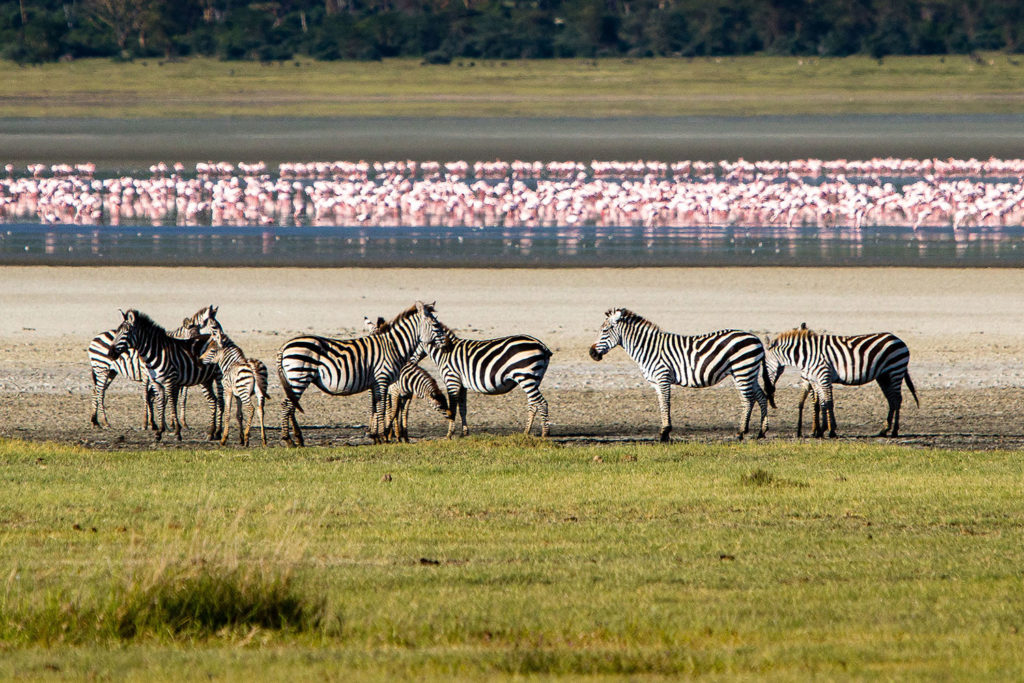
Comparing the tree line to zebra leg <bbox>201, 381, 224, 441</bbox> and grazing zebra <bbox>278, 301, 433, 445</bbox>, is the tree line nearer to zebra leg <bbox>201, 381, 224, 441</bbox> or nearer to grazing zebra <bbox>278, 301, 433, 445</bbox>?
zebra leg <bbox>201, 381, 224, 441</bbox>

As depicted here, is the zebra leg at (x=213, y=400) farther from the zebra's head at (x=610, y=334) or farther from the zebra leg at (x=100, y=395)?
the zebra's head at (x=610, y=334)

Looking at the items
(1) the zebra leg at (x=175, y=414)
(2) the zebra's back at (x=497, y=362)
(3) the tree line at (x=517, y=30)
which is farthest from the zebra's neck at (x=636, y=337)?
(3) the tree line at (x=517, y=30)

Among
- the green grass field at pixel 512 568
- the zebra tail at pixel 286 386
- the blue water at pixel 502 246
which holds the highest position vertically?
the blue water at pixel 502 246

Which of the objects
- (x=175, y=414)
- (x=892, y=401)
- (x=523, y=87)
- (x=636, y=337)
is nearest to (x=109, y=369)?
(x=175, y=414)

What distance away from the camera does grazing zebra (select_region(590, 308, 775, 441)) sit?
56.9ft

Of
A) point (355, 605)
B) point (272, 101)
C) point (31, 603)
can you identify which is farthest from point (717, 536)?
point (272, 101)

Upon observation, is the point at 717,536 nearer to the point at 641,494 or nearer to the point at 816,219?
the point at 641,494

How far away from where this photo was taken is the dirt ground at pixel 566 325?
60.8ft

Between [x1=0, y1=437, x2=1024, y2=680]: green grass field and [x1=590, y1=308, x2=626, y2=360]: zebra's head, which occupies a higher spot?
[x1=590, y1=308, x2=626, y2=360]: zebra's head

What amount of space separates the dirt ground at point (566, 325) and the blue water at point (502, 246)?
1618mm

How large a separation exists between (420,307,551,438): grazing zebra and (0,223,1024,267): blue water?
14912 mm

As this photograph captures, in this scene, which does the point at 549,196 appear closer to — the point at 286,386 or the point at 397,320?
the point at 397,320

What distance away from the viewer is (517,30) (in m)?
119

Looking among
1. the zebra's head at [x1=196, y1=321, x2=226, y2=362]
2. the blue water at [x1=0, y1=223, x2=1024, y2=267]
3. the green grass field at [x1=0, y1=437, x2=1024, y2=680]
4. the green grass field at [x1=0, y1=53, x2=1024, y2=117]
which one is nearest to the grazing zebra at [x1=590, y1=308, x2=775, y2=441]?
the green grass field at [x1=0, y1=437, x2=1024, y2=680]
